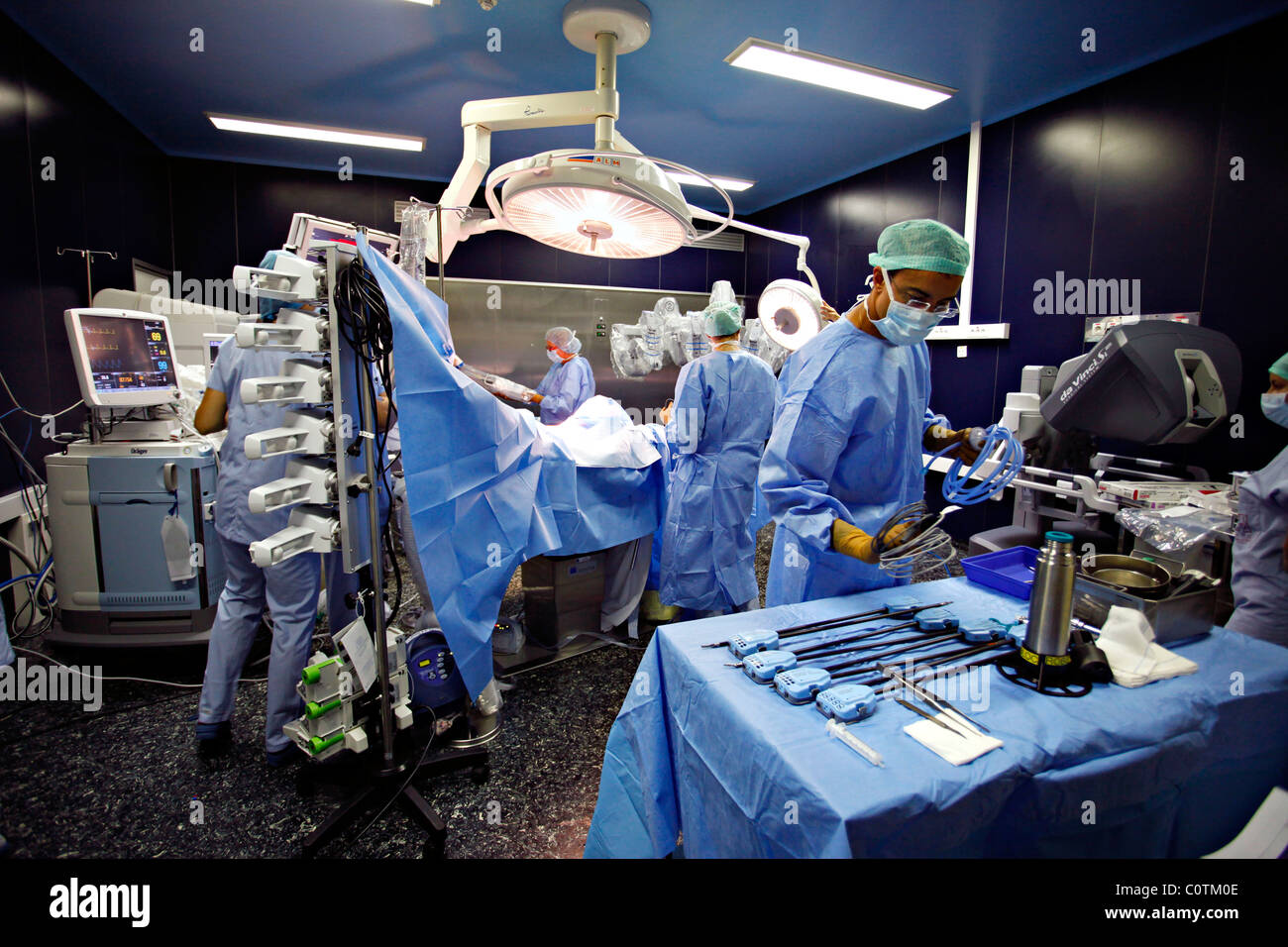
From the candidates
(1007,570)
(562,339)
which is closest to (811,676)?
(1007,570)

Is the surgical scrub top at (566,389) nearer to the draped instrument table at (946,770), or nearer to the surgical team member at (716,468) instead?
the surgical team member at (716,468)

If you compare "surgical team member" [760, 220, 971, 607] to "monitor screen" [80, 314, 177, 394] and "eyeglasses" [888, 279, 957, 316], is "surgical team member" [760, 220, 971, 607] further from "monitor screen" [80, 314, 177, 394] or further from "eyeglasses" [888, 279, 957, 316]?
"monitor screen" [80, 314, 177, 394]

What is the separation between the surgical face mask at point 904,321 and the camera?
1.50 metres

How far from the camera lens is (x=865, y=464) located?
1.62 meters

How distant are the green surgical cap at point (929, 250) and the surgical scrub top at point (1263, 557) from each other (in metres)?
1.43

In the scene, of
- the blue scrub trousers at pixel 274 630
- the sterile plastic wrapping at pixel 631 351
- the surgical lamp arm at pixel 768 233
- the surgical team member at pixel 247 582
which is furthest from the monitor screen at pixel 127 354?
the sterile plastic wrapping at pixel 631 351

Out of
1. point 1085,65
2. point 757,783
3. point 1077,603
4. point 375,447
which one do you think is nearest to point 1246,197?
point 1085,65

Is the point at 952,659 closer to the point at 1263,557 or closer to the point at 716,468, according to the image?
the point at 1263,557

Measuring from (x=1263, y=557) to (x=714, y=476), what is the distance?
196 centimetres

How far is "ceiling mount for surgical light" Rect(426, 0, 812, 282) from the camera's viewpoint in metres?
1.70

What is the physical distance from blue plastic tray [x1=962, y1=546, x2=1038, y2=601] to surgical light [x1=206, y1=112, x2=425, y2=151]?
4.81 meters

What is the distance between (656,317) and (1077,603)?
4.94 meters

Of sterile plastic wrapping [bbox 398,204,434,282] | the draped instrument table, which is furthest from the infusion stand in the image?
sterile plastic wrapping [bbox 398,204,434,282]

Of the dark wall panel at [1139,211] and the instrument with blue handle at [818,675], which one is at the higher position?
the dark wall panel at [1139,211]
